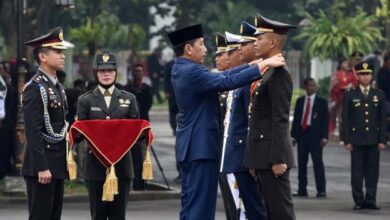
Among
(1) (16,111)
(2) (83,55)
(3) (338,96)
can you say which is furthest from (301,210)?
(2) (83,55)

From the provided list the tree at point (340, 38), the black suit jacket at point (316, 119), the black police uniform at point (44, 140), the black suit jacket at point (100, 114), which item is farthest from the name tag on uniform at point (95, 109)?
the tree at point (340, 38)

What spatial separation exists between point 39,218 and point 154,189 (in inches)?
320

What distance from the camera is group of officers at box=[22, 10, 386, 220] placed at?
1211 centimetres

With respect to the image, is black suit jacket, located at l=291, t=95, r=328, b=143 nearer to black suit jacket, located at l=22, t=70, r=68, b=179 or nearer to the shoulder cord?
black suit jacket, located at l=22, t=70, r=68, b=179

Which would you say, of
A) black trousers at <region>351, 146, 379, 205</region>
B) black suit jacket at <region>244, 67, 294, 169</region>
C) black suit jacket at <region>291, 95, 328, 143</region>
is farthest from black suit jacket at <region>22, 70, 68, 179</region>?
black suit jacket at <region>291, 95, 328, 143</region>

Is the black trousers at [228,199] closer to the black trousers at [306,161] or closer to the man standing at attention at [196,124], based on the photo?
the man standing at attention at [196,124]

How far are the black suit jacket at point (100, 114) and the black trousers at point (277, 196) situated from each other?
1.71 metres

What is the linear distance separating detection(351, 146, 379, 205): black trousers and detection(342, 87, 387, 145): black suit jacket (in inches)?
6.1

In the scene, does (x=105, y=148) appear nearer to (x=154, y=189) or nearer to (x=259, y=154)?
(x=259, y=154)

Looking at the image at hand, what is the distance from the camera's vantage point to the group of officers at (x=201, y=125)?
12109 millimetres

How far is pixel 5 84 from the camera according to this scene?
22.2 meters

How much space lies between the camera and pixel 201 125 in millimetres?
12430

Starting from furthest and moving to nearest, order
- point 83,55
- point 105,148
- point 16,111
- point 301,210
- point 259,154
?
point 83,55 < point 16,111 < point 301,210 < point 105,148 < point 259,154

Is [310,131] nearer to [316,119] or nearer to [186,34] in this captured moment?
[316,119]
